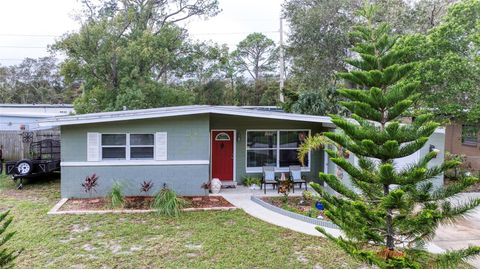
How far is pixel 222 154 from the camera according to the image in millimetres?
13164

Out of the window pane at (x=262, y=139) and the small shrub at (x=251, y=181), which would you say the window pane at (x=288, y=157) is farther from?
the small shrub at (x=251, y=181)

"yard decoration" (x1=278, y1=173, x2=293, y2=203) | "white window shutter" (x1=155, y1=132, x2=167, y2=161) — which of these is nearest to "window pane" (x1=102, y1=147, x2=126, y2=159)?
"white window shutter" (x1=155, y1=132, x2=167, y2=161)

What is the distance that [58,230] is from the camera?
320 inches

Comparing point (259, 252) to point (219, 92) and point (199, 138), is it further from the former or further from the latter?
point (219, 92)

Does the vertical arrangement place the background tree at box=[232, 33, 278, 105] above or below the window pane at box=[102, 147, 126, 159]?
above

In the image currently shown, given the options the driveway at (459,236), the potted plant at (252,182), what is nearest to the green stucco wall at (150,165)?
the potted plant at (252,182)

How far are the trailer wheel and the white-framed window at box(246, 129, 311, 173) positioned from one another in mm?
7465

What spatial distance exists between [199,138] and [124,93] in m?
8.76

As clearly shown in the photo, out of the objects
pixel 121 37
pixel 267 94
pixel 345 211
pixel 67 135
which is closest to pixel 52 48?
pixel 121 37

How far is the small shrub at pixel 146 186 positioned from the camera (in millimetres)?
10984

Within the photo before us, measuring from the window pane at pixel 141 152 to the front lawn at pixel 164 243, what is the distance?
7.97 ft

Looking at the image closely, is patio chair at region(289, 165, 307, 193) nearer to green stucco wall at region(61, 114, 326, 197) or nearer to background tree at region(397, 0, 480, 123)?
green stucco wall at region(61, 114, 326, 197)

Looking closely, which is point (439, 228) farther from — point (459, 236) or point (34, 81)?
point (34, 81)

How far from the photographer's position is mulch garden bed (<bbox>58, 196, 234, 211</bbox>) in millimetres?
10039
